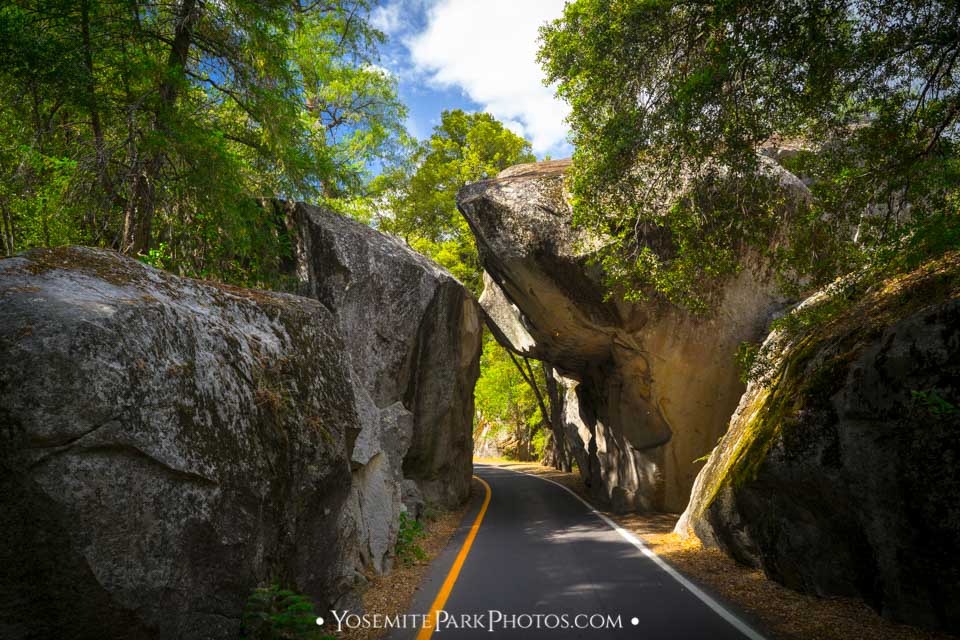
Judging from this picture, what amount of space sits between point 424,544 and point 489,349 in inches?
771

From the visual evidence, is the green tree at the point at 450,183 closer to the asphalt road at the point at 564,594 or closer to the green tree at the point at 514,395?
the green tree at the point at 514,395

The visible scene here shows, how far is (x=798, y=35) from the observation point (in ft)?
19.0

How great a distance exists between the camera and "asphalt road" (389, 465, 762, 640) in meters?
5.48

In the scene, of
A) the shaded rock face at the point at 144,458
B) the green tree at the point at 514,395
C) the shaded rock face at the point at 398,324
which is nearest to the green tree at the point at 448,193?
the green tree at the point at 514,395

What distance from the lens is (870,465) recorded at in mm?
5586

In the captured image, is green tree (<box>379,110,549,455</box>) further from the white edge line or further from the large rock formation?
the large rock formation

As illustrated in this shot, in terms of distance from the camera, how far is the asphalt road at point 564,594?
216 inches

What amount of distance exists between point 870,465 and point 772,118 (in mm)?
4224

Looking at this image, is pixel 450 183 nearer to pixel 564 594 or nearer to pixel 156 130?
pixel 156 130

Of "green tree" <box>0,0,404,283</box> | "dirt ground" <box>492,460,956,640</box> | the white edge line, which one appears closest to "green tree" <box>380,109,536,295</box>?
"green tree" <box>0,0,404,283</box>

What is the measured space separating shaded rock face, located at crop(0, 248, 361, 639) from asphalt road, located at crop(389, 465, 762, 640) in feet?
6.36

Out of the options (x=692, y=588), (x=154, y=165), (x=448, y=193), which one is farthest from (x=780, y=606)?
(x=448, y=193)

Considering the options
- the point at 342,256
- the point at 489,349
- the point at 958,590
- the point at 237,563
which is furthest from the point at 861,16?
the point at 489,349

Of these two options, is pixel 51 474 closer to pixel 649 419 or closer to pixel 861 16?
pixel 861 16
